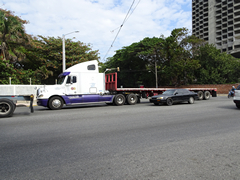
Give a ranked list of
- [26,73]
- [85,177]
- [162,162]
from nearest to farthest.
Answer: [85,177] → [162,162] → [26,73]

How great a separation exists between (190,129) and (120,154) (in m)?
3.30

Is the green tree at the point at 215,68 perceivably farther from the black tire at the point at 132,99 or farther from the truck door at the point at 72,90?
the truck door at the point at 72,90

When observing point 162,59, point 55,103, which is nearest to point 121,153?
point 55,103

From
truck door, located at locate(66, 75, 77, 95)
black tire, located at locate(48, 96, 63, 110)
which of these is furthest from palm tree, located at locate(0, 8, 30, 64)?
black tire, located at locate(48, 96, 63, 110)

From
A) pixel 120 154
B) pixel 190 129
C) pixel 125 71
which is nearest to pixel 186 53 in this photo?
pixel 125 71

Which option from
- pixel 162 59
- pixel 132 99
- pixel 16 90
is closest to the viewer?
pixel 16 90

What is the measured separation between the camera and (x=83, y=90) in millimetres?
14680

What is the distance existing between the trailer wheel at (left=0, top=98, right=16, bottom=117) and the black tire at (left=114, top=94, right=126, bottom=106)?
7624mm

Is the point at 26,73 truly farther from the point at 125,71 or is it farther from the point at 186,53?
the point at 125,71

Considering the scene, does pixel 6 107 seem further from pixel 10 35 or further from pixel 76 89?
pixel 10 35

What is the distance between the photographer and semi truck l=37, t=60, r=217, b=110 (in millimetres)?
13570

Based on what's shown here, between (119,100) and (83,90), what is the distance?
298cm

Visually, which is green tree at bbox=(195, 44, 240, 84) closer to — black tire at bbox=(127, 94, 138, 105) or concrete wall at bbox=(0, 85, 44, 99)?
black tire at bbox=(127, 94, 138, 105)

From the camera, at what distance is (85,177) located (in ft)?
10.6
